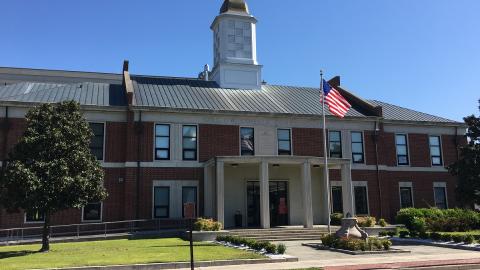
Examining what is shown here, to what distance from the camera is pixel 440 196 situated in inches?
1382

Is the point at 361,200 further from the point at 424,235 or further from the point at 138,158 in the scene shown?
the point at 138,158

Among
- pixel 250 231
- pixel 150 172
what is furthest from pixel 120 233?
pixel 250 231

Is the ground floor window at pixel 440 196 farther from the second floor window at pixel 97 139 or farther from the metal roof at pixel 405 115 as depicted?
the second floor window at pixel 97 139

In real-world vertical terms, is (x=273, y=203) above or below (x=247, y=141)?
below

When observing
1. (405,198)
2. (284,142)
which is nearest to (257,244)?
(284,142)

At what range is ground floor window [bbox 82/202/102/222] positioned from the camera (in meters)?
27.8

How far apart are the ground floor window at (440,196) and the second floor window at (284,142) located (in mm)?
11804

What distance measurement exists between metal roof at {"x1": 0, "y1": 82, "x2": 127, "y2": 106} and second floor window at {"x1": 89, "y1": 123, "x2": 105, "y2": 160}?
1.35m

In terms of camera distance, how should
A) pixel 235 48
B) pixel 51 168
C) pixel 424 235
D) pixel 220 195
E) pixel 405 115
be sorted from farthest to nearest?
pixel 235 48
pixel 405 115
pixel 220 195
pixel 424 235
pixel 51 168

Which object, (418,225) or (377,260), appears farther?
(418,225)

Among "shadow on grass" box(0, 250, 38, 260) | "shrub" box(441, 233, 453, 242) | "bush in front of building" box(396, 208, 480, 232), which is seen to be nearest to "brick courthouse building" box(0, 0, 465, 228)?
"bush in front of building" box(396, 208, 480, 232)

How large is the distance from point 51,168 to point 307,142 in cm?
1750

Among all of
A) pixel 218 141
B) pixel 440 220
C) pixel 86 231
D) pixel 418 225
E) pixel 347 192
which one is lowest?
pixel 86 231

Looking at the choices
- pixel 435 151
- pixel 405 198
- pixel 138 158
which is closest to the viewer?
pixel 138 158
